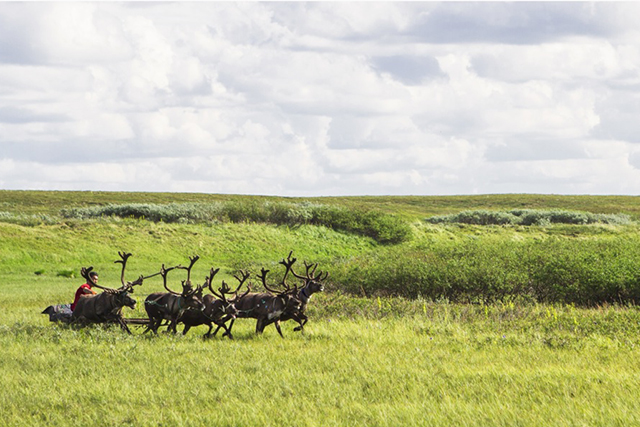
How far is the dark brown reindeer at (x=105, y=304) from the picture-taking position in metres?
13.3

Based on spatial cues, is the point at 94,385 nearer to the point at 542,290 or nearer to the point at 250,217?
the point at 542,290

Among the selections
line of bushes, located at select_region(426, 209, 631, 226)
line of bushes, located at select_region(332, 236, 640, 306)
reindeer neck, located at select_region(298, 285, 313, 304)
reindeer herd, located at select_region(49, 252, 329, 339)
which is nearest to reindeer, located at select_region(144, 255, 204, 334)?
reindeer herd, located at select_region(49, 252, 329, 339)

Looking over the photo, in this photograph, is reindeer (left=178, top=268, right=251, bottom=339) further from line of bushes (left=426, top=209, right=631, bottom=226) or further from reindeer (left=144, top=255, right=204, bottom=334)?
line of bushes (left=426, top=209, right=631, bottom=226)

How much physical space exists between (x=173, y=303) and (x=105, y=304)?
1439 mm

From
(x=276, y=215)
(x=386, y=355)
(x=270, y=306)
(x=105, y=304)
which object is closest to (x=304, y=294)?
(x=270, y=306)

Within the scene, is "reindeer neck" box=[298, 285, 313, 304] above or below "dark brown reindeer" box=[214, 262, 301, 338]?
above

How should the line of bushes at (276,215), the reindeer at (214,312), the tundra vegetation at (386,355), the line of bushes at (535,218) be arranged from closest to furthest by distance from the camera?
the tundra vegetation at (386,355), the reindeer at (214,312), the line of bushes at (276,215), the line of bushes at (535,218)

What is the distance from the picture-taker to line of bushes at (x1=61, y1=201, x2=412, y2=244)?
56334mm

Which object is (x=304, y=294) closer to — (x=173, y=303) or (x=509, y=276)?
(x=173, y=303)

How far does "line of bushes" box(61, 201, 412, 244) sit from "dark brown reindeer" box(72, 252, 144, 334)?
40.8m

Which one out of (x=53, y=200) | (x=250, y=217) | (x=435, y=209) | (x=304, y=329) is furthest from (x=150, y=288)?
(x=435, y=209)

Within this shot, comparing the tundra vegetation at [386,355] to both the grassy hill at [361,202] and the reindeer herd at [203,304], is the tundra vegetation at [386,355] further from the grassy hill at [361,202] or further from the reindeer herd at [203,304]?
the grassy hill at [361,202]

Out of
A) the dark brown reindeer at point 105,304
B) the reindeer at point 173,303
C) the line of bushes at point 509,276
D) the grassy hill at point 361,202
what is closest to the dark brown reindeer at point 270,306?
the reindeer at point 173,303

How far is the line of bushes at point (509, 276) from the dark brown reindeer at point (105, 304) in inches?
420
